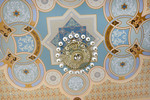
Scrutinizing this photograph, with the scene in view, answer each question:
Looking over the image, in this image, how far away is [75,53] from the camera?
4.31 metres

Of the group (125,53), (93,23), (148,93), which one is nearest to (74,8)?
(93,23)

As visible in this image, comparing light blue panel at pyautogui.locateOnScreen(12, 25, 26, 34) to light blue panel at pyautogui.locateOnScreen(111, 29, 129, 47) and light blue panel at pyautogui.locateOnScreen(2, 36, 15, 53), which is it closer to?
light blue panel at pyautogui.locateOnScreen(2, 36, 15, 53)

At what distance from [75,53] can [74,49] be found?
0.13 meters

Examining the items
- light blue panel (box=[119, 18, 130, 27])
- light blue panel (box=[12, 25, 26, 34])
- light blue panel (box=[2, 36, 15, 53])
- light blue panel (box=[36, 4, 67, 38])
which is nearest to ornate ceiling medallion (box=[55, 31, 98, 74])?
light blue panel (box=[36, 4, 67, 38])

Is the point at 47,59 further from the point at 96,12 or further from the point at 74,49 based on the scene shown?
the point at 96,12

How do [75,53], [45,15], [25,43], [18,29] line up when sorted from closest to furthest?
[75,53]
[45,15]
[18,29]
[25,43]

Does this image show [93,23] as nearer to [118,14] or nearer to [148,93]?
[118,14]

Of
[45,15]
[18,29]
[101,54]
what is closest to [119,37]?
[101,54]

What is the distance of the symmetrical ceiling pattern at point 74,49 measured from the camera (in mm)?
4805

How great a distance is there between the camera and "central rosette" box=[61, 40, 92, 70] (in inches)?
169

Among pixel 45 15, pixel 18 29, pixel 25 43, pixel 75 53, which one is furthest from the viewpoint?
pixel 25 43

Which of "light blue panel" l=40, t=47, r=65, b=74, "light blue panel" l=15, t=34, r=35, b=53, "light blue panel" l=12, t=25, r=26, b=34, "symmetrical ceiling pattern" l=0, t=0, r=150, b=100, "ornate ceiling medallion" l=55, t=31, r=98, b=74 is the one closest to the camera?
"ornate ceiling medallion" l=55, t=31, r=98, b=74

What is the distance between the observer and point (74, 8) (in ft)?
16.0

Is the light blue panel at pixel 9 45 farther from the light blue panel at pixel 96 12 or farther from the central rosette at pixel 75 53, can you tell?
the light blue panel at pixel 96 12
